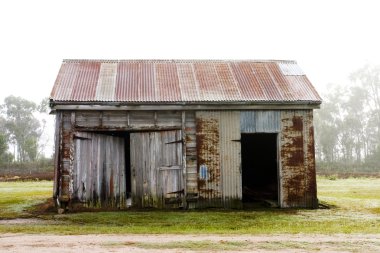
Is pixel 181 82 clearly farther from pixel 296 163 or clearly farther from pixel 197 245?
pixel 197 245

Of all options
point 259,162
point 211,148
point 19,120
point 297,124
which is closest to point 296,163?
point 297,124

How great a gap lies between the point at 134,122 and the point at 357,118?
68442 millimetres

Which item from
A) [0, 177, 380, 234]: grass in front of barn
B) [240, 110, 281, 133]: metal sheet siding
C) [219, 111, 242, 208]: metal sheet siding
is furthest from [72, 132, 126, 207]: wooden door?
[240, 110, 281, 133]: metal sheet siding

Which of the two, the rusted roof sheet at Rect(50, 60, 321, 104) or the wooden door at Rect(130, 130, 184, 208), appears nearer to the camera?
the wooden door at Rect(130, 130, 184, 208)

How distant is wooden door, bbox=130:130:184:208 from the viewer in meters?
17.0

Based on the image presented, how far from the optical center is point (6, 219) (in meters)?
15.0

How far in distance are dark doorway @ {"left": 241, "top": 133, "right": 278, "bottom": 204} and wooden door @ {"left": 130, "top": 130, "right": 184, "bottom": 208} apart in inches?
207

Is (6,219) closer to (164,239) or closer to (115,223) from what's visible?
(115,223)

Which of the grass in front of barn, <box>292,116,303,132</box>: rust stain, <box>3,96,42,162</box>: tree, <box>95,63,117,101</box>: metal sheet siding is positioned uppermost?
<box>3,96,42,162</box>: tree

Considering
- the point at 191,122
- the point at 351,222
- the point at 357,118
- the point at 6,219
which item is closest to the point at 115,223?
the point at 6,219

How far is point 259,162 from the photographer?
2277 cm

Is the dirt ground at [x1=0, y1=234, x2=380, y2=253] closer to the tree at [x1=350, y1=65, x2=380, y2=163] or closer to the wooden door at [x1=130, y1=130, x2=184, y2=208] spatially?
the wooden door at [x1=130, y1=130, x2=184, y2=208]

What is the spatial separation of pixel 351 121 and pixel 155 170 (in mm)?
66152

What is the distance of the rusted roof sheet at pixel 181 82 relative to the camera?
56.5 feet
